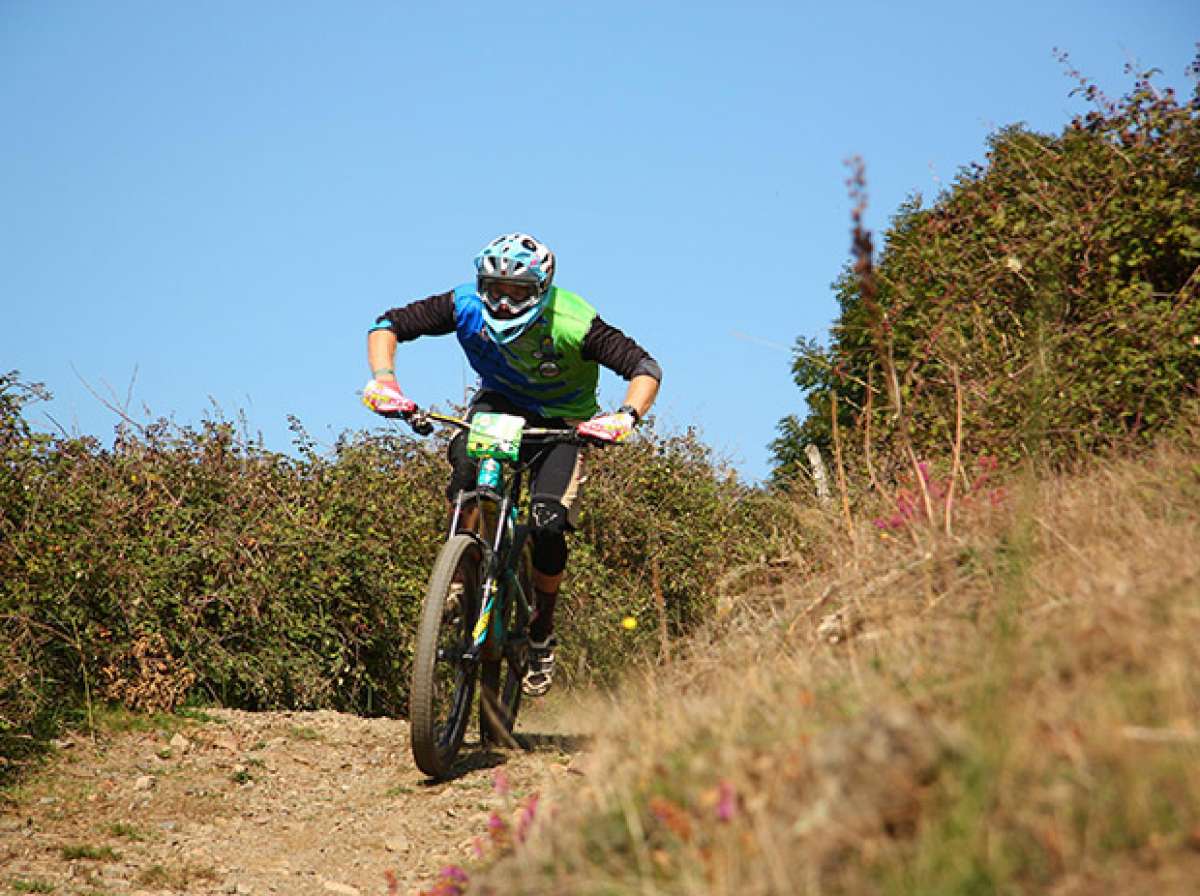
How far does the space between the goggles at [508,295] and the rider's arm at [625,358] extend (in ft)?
1.24

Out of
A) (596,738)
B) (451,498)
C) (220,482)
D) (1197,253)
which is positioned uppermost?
(1197,253)

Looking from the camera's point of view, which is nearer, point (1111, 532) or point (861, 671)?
point (861, 671)

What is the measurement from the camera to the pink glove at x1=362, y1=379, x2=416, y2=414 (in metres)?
5.59

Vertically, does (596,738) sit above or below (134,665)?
below

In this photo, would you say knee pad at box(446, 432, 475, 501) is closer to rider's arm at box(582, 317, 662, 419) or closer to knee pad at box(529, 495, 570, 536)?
knee pad at box(529, 495, 570, 536)

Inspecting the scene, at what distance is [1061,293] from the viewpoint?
26.9 ft

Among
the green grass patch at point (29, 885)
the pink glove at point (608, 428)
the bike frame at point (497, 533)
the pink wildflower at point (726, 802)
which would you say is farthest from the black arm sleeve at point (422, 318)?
the pink wildflower at point (726, 802)

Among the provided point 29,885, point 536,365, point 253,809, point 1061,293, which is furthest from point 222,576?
point 1061,293

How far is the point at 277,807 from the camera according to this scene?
221 inches

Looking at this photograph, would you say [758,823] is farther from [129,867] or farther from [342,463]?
[342,463]

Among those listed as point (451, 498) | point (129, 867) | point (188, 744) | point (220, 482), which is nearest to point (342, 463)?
point (220, 482)

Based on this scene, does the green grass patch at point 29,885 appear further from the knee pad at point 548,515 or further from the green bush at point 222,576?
Result: the knee pad at point 548,515

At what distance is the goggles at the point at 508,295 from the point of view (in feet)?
18.9

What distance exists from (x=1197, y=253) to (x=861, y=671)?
5.46 meters
